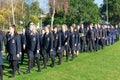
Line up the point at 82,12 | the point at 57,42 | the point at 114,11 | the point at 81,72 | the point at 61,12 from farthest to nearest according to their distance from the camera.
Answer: the point at 114,11 < the point at 82,12 < the point at 61,12 < the point at 57,42 < the point at 81,72

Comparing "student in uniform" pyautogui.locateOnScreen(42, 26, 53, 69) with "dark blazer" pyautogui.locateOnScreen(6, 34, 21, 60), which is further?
"student in uniform" pyautogui.locateOnScreen(42, 26, 53, 69)

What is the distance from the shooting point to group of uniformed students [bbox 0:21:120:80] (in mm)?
15663

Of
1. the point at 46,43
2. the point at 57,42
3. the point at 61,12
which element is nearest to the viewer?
the point at 46,43

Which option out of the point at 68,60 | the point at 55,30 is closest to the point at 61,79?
the point at 55,30

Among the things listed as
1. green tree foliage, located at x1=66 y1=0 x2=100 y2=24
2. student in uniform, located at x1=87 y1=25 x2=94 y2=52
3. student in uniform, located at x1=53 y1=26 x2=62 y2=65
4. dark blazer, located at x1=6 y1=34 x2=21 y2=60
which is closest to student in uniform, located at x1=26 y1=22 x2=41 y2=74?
dark blazer, located at x1=6 y1=34 x2=21 y2=60

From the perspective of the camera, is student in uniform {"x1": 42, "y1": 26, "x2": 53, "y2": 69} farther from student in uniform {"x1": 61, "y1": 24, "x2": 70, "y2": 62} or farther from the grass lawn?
student in uniform {"x1": 61, "y1": 24, "x2": 70, "y2": 62}

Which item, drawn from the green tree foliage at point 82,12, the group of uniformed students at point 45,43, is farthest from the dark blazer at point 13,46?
the green tree foliage at point 82,12

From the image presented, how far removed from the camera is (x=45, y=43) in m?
17.9

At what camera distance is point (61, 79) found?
595 inches

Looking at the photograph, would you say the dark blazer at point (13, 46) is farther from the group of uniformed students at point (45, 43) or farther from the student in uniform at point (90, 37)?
the student in uniform at point (90, 37)

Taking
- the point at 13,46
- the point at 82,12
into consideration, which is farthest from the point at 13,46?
the point at 82,12

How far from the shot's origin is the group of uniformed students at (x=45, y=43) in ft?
51.4

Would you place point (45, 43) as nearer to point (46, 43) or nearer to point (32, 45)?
point (46, 43)

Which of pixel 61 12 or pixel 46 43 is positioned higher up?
pixel 61 12
